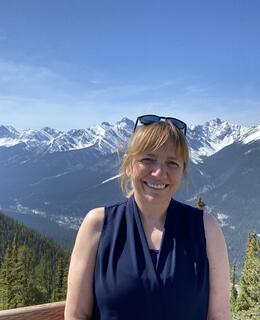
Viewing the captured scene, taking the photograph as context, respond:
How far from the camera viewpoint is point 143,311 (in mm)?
3004

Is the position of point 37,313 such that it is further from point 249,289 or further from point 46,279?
point 46,279

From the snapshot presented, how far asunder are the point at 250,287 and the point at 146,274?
28469 millimetres

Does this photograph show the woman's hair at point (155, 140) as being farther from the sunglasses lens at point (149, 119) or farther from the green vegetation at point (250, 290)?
the green vegetation at point (250, 290)

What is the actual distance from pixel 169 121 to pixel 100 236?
3.15 feet

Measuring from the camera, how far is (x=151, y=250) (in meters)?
3.19

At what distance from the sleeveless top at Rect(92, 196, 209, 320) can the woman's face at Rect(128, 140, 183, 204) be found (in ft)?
0.65

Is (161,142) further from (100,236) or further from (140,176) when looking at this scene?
(100,236)

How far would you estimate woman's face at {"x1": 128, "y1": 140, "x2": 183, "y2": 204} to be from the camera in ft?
11.0

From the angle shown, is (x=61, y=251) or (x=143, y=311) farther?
(x=61, y=251)

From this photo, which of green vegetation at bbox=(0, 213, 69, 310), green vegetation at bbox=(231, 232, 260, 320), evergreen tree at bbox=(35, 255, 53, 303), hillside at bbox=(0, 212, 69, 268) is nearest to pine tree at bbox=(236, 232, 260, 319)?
green vegetation at bbox=(231, 232, 260, 320)

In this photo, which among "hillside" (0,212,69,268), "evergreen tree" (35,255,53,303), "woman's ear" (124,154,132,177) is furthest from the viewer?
"hillside" (0,212,69,268)

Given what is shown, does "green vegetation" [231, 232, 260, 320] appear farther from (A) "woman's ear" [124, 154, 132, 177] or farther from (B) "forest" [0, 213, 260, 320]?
(A) "woman's ear" [124, 154, 132, 177]

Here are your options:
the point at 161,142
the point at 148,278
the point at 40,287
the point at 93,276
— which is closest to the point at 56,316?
the point at 93,276

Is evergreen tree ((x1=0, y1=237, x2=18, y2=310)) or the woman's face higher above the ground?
the woman's face
